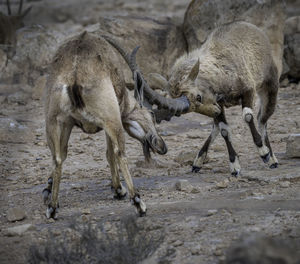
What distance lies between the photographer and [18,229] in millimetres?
5074

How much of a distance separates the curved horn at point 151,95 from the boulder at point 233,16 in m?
5.56

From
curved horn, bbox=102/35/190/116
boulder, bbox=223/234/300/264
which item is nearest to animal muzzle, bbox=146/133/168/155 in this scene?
curved horn, bbox=102/35/190/116

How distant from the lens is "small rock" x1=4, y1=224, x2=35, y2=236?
5.03 m

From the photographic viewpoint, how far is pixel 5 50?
13.9 m

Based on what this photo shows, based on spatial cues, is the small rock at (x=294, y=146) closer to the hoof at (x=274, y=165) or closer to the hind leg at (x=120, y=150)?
the hoof at (x=274, y=165)

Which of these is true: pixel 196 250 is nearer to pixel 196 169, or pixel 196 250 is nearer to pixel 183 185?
pixel 183 185

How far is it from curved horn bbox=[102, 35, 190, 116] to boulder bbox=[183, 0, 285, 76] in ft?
18.2

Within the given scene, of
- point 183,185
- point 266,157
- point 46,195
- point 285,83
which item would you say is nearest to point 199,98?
point 183,185

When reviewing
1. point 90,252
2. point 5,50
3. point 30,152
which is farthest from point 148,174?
point 5,50

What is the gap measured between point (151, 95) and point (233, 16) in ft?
22.5

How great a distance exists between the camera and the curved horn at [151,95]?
5.82 meters

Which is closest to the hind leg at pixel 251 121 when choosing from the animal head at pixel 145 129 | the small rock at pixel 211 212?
the animal head at pixel 145 129

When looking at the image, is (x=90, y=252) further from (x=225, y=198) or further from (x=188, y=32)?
(x=188, y=32)

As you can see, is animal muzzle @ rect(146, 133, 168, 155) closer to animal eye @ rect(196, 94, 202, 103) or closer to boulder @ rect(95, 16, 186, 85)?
animal eye @ rect(196, 94, 202, 103)
